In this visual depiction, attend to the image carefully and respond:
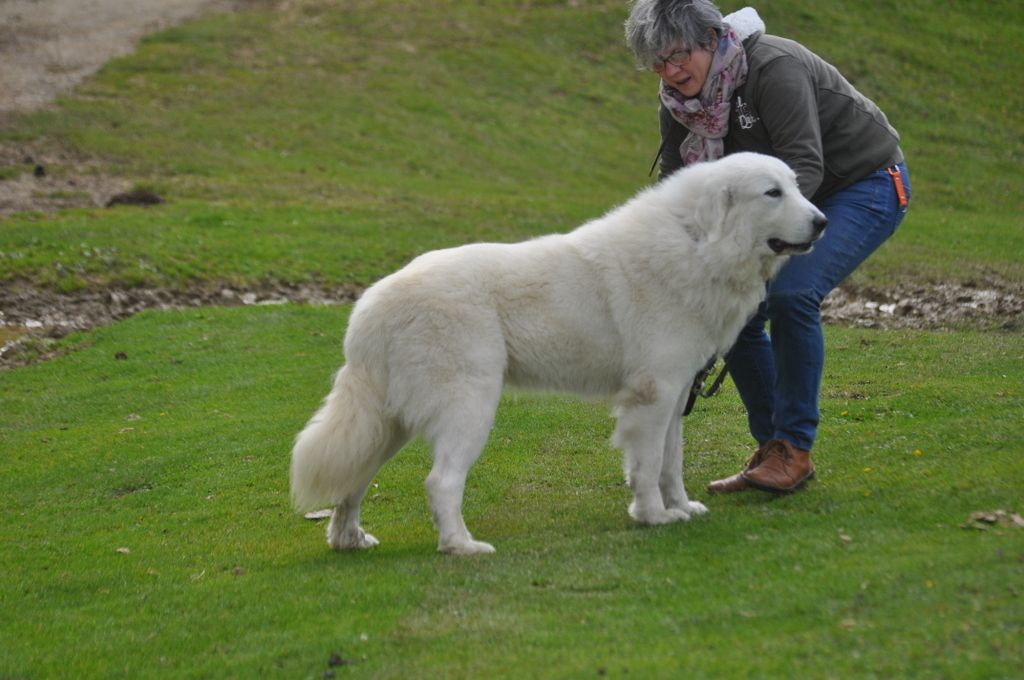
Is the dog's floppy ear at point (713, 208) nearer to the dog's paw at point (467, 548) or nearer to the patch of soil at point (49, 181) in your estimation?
the dog's paw at point (467, 548)

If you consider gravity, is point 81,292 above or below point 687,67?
below

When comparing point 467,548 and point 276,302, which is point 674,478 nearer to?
point 467,548

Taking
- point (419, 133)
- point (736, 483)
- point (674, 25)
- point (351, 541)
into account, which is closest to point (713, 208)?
point (674, 25)

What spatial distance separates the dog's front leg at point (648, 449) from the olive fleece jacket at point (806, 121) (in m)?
1.54

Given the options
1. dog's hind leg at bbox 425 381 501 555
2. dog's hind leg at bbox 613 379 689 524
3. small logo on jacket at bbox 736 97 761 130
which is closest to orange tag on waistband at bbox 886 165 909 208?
small logo on jacket at bbox 736 97 761 130

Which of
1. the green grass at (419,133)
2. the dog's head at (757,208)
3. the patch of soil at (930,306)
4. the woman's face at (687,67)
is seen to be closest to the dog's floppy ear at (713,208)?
the dog's head at (757,208)

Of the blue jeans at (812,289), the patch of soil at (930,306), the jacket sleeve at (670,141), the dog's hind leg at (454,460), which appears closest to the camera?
the dog's hind leg at (454,460)

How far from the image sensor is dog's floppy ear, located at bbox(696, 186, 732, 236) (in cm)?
662

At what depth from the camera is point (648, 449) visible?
681 cm

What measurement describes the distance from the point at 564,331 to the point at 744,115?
168 centimetres

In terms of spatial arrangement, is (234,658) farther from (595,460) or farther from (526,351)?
(595,460)

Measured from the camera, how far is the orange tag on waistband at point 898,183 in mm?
7211

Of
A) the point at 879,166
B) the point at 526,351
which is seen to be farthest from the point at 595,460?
the point at 879,166

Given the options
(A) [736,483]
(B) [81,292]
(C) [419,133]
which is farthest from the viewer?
(C) [419,133]
